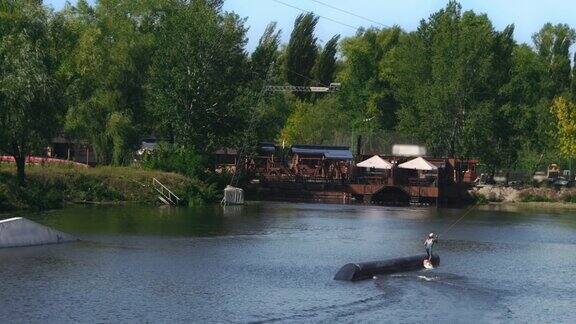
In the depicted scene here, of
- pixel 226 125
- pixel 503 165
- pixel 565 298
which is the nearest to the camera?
pixel 565 298

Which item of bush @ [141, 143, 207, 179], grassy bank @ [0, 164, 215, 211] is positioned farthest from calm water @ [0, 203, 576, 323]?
bush @ [141, 143, 207, 179]

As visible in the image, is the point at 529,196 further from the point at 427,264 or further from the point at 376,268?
the point at 376,268

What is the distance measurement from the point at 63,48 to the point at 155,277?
49502mm

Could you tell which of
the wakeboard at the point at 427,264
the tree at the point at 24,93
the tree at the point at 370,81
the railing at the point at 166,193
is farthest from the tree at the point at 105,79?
the tree at the point at 370,81

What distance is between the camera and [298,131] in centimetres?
12838

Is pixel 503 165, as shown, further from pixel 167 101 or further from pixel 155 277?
pixel 155 277

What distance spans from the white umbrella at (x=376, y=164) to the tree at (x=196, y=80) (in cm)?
1304

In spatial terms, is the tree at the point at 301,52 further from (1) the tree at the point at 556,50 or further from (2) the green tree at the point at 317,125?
(1) the tree at the point at 556,50

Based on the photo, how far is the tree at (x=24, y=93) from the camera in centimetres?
5428

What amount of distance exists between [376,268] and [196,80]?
49.5 metres

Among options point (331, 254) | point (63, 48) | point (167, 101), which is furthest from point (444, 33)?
point (331, 254)

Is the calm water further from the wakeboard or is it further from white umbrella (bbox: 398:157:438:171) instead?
white umbrella (bbox: 398:157:438:171)

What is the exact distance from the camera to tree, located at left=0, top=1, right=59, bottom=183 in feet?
178

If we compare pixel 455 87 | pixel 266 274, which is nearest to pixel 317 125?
pixel 455 87
